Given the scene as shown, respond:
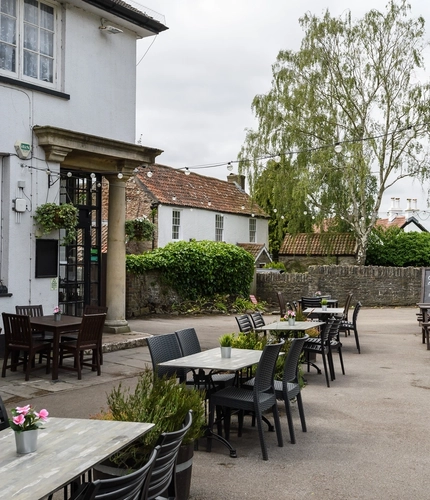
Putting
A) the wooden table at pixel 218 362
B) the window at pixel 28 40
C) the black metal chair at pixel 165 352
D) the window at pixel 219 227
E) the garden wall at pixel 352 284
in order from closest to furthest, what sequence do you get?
1. the wooden table at pixel 218 362
2. the black metal chair at pixel 165 352
3. the window at pixel 28 40
4. the garden wall at pixel 352 284
5. the window at pixel 219 227

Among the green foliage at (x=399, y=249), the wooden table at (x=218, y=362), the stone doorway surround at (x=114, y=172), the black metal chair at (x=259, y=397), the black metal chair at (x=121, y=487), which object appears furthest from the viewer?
the green foliage at (x=399, y=249)

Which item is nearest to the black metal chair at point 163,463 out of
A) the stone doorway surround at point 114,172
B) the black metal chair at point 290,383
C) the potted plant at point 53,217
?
the black metal chair at point 290,383

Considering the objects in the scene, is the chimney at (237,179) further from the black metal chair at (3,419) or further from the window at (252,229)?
the black metal chair at (3,419)

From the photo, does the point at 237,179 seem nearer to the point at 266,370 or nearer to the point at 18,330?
the point at 18,330

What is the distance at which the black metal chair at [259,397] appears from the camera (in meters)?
5.89

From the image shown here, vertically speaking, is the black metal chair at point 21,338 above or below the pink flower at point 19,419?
below

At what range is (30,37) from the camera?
11.8 metres

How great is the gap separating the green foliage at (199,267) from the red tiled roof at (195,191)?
5057mm

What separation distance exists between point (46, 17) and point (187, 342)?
7873mm

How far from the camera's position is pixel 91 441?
3.64m

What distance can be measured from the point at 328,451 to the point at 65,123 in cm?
859

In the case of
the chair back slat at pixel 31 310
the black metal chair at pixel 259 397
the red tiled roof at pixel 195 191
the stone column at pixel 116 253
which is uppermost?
the red tiled roof at pixel 195 191

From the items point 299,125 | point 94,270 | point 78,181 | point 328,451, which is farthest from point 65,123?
point 299,125

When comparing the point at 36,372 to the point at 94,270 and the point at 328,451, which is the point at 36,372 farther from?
the point at 328,451
